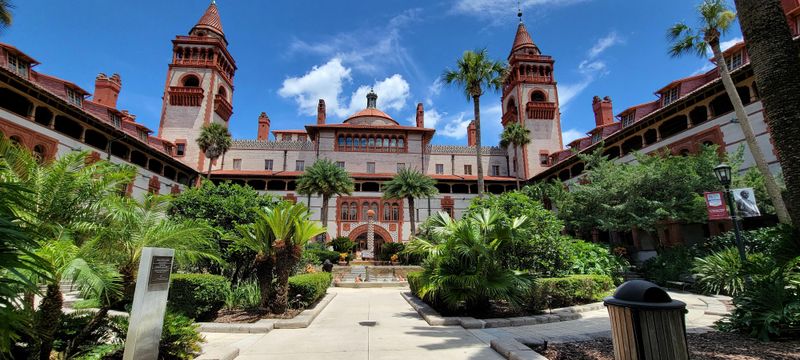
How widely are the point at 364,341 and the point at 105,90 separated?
41.0m

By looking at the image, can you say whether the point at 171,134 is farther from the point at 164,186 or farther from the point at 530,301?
the point at 530,301

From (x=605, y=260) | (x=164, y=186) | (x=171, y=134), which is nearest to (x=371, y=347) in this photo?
(x=605, y=260)

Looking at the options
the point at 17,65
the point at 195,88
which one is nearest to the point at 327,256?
the point at 17,65

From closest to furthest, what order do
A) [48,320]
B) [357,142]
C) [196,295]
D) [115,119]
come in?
[48,320]
[196,295]
[115,119]
[357,142]

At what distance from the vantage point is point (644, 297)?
3.92 m

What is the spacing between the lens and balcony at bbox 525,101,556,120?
4600 cm

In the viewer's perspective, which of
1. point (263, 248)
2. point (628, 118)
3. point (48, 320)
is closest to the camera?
point (48, 320)

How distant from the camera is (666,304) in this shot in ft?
12.3

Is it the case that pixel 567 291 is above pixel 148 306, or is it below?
below

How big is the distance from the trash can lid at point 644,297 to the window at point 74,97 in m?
36.3

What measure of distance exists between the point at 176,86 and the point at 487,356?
4872 centimetres

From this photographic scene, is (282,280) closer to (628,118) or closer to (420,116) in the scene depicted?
(628,118)

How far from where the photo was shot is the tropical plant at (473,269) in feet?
30.0

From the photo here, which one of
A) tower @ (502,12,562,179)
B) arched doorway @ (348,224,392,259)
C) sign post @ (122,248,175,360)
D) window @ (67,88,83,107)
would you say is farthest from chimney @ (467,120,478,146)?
sign post @ (122,248,175,360)
